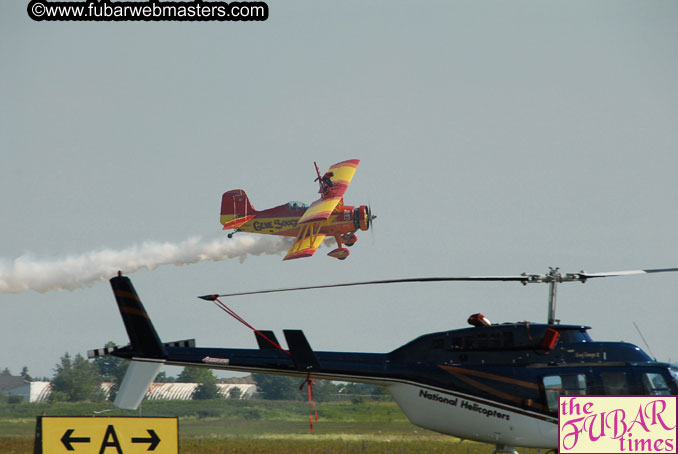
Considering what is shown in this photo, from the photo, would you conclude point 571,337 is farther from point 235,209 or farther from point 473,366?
point 235,209

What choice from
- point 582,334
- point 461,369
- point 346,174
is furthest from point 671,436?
point 346,174

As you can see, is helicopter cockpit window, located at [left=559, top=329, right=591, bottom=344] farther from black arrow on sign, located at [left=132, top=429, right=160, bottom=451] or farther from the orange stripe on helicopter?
the orange stripe on helicopter

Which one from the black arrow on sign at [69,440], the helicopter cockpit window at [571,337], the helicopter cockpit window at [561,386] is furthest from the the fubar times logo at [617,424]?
the black arrow on sign at [69,440]

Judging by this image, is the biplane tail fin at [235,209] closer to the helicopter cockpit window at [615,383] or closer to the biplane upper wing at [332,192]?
the biplane upper wing at [332,192]

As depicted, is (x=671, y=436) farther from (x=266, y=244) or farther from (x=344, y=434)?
(x=266, y=244)

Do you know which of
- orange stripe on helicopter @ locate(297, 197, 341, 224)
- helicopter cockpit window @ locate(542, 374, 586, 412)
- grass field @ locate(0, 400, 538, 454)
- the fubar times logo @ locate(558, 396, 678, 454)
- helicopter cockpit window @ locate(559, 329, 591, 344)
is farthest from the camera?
orange stripe on helicopter @ locate(297, 197, 341, 224)

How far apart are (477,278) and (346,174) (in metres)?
65.3

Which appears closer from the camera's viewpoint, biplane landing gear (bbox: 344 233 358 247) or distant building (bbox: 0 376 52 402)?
distant building (bbox: 0 376 52 402)

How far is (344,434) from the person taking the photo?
122 ft

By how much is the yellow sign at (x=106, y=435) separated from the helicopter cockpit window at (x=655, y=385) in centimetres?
1029

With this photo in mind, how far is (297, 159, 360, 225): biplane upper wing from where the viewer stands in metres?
75.1

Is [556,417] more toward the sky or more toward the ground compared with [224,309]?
more toward the ground

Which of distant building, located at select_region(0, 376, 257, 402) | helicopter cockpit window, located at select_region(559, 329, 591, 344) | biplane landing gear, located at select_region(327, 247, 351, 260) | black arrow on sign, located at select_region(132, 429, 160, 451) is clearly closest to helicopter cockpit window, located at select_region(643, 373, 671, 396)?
helicopter cockpit window, located at select_region(559, 329, 591, 344)

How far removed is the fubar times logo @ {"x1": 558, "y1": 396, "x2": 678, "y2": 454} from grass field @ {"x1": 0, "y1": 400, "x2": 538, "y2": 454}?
7985 mm
